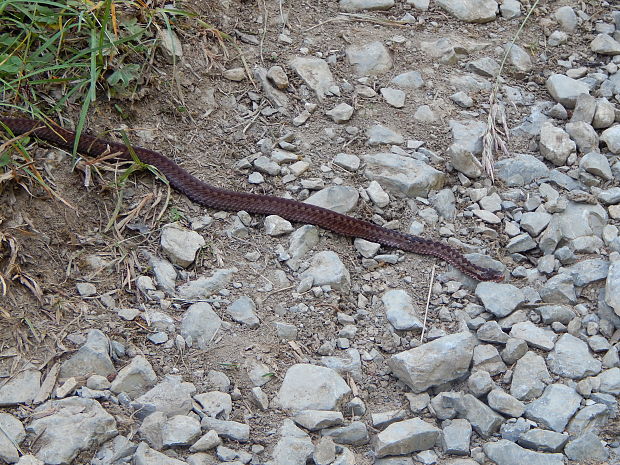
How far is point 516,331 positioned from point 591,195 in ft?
4.73

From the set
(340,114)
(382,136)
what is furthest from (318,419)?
(340,114)

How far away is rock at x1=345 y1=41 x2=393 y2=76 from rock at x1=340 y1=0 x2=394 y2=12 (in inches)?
18.5

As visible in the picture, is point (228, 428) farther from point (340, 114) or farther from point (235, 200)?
point (340, 114)

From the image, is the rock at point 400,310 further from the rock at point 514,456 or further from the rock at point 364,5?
the rock at point 364,5

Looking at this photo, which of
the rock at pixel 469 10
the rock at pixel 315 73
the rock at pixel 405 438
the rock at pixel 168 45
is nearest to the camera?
the rock at pixel 405 438

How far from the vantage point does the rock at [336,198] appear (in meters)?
5.77

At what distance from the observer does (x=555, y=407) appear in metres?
4.39

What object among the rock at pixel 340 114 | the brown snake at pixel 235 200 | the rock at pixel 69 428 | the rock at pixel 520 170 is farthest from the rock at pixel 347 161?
the rock at pixel 69 428

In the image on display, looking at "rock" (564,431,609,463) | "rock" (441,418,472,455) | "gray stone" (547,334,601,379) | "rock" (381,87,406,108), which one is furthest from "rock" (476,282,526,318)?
"rock" (381,87,406,108)

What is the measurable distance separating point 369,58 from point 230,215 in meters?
1.87

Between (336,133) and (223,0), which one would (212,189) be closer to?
(336,133)

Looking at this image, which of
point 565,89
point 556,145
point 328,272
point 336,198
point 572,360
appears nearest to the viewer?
point 572,360

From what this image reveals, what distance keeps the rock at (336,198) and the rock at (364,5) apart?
1.93m

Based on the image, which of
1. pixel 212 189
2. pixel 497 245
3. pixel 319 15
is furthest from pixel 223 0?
pixel 497 245
